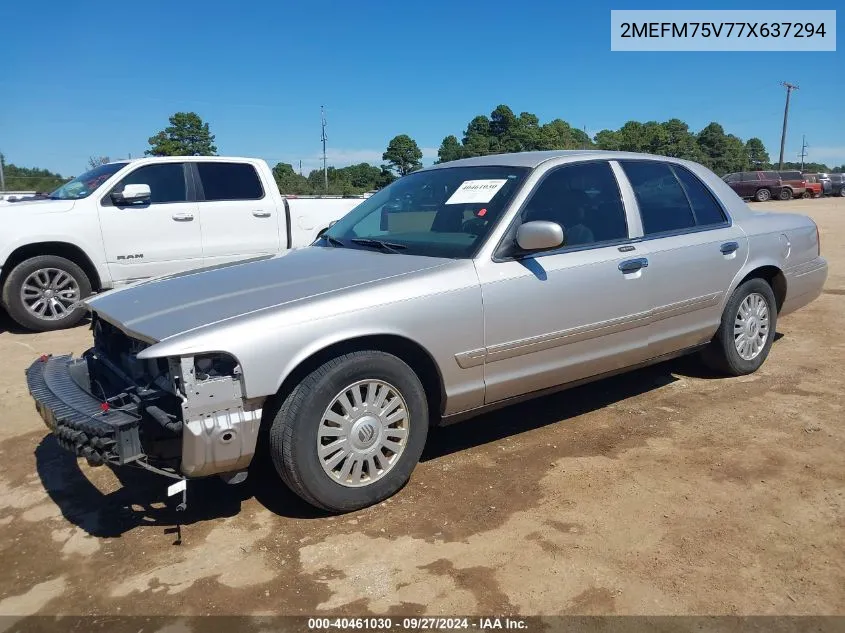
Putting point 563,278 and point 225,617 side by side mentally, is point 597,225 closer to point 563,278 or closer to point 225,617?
point 563,278

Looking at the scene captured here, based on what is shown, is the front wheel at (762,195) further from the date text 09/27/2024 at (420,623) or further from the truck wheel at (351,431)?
the date text 09/27/2024 at (420,623)

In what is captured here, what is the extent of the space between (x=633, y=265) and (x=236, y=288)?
2.35 metres

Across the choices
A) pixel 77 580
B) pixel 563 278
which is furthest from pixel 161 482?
pixel 563 278

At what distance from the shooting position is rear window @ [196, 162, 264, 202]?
26.2 feet

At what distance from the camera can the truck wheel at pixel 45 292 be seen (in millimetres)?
6934

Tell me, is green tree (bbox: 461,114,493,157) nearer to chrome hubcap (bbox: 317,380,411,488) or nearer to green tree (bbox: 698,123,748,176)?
green tree (bbox: 698,123,748,176)

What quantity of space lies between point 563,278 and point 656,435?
47.7 inches

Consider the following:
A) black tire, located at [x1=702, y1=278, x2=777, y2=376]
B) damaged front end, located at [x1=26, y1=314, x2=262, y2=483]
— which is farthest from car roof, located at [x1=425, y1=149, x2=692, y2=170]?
damaged front end, located at [x1=26, y1=314, x2=262, y2=483]

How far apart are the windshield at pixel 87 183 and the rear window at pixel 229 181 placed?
2.92ft

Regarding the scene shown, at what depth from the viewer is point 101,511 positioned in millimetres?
3447

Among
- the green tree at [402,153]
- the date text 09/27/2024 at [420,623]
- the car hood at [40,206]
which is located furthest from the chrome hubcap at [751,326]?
the green tree at [402,153]

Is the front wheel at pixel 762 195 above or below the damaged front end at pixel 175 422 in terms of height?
below

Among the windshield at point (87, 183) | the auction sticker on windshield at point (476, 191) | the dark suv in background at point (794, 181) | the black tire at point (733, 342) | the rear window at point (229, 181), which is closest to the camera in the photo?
the auction sticker on windshield at point (476, 191)

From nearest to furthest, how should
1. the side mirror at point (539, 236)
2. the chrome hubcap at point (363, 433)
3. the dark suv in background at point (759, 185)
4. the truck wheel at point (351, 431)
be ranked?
→ 1. the truck wheel at point (351, 431)
2. the chrome hubcap at point (363, 433)
3. the side mirror at point (539, 236)
4. the dark suv in background at point (759, 185)
